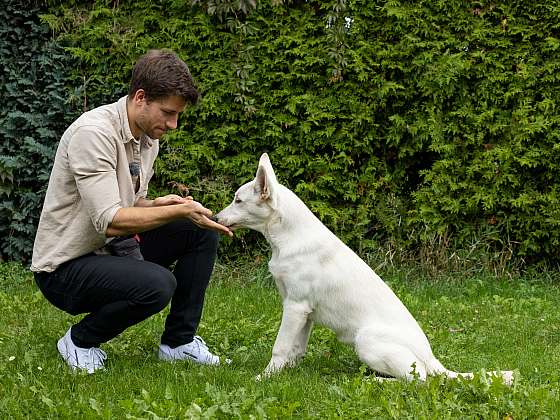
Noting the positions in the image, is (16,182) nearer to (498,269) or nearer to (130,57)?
(130,57)

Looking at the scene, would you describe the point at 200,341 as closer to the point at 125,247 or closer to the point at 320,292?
the point at 125,247

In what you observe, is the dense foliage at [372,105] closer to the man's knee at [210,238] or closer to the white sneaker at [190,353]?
the man's knee at [210,238]

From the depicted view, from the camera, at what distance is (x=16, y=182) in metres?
8.46

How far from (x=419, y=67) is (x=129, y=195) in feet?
14.4

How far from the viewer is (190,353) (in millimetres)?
5016

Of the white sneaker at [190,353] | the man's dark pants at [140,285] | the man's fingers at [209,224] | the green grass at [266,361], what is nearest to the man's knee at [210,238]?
the man's dark pants at [140,285]

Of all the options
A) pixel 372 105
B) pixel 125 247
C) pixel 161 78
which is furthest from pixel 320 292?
pixel 372 105

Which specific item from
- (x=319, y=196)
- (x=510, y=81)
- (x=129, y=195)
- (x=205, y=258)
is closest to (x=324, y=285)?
(x=205, y=258)

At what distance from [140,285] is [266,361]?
3.56 ft

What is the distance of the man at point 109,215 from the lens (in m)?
4.30

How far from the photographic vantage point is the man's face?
4.42 meters

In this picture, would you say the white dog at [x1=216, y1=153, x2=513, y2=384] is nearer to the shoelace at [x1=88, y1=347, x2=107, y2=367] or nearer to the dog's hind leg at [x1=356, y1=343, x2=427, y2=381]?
the dog's hind leg at [x1=356, y1=343, x2=427, y2=381]

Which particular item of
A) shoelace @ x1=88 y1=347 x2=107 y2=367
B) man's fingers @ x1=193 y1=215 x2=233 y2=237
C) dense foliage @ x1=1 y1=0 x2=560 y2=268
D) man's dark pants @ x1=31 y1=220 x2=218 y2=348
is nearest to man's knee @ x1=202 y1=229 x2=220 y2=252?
man's dark pants @ x1=31 y1=220 x2=218 y2=348

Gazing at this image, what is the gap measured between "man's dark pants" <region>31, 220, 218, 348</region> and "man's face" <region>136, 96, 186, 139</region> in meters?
0.72
